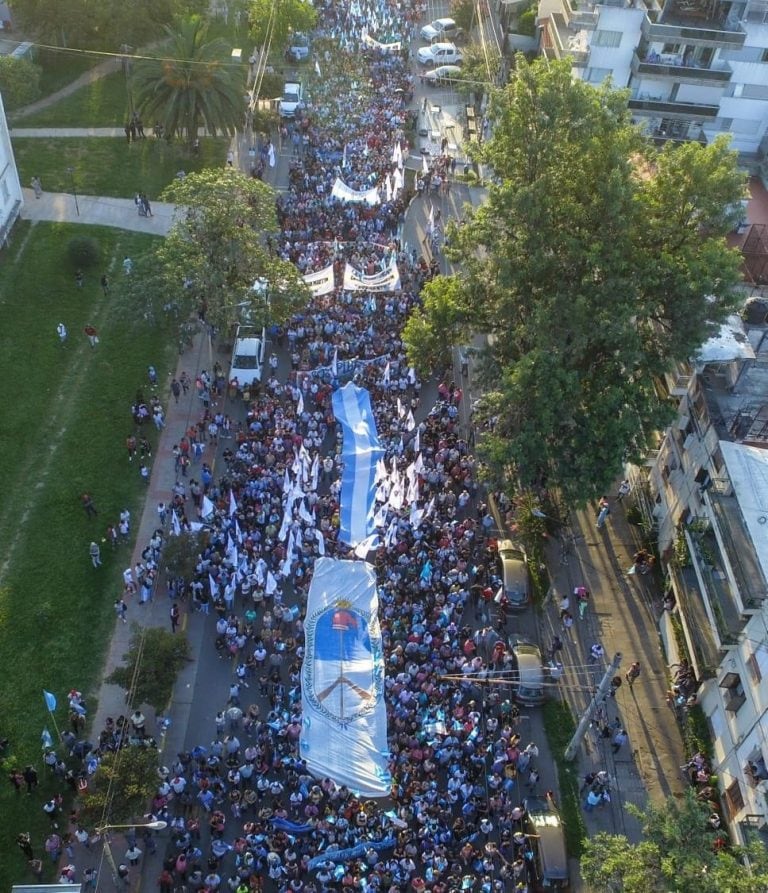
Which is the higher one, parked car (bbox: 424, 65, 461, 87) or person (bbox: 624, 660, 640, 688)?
parked car (bbox: 424, 65, 461, 87)

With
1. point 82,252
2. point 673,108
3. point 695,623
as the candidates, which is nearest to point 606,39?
point 673,108

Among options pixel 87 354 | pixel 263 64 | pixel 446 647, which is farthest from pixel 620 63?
pixel 446 647

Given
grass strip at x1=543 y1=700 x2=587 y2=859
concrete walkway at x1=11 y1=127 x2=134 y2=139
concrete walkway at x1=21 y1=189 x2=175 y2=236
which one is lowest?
grass strip at x1=543 y1=700 x2=587 y2=859

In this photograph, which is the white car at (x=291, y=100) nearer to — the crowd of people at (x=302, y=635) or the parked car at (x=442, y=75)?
the parked car at (x=442, y=75)

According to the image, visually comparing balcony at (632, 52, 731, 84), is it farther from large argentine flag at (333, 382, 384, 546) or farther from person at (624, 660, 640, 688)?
person at (624, 660, 640, 688)

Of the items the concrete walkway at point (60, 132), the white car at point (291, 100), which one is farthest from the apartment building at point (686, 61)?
the concrete walkway at point (60, 132)

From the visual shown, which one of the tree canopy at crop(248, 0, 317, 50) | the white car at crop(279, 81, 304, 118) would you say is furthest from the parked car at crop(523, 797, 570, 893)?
the tree canopy at crop(248, 0, 317, 50)
